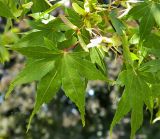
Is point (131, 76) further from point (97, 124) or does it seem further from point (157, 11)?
point (97, 124)

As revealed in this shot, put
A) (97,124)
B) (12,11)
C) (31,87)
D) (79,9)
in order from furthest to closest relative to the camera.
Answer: (97,124) < (31,87) < (12,11) < (79,9)

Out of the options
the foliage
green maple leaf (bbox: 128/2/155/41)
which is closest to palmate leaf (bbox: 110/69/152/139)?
the foliage

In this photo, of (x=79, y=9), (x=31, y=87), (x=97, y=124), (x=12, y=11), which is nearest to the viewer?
(x=79, y=9)

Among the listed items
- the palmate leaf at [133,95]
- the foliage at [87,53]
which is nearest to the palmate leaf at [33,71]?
the foliage at [87,53]

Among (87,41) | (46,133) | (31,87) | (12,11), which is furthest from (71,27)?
(46,133)

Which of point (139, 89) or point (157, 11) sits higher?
point (157, 11)

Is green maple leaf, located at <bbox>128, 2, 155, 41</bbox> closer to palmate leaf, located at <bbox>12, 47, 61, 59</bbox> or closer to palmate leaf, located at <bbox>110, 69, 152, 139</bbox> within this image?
palmate leaf, located at <bbox>110, 69, 152, 139</bbox>

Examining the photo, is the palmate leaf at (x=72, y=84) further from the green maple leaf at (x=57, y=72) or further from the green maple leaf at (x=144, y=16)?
the green maple leaf at (x=144, y=16)

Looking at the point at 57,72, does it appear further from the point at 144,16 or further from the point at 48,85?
the point at 144,16

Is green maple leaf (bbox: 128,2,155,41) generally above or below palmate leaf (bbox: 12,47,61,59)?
above
